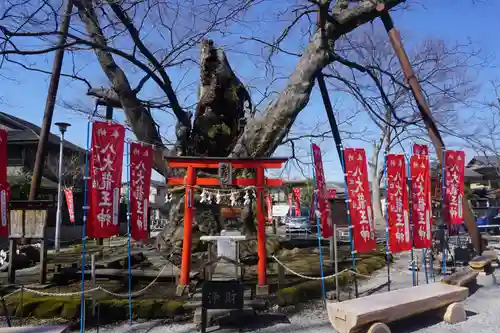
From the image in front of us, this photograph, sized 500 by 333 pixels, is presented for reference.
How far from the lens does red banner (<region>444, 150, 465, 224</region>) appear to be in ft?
32.9

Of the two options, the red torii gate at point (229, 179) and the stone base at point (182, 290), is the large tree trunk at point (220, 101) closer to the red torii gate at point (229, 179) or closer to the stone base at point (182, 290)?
the red torii gate at point (229, 179)

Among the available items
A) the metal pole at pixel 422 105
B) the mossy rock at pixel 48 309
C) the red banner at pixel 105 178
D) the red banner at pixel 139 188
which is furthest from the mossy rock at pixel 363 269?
the mossy rock at pixel 48 309

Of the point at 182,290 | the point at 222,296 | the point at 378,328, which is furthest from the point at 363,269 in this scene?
the point at 222,296

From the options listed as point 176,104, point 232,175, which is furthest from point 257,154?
point 176,104

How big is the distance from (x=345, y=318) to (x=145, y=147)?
498 centimetres

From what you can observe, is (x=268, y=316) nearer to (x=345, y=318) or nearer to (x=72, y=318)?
(x=345, y=318)

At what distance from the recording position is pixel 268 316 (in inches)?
274

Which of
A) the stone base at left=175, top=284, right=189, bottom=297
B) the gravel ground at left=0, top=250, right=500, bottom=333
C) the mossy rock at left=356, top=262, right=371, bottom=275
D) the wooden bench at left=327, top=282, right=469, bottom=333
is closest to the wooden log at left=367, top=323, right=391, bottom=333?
the wooden bench at left=327, top=282, right=469, bottom=333

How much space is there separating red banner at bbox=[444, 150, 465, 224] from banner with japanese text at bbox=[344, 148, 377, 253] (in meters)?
3.40

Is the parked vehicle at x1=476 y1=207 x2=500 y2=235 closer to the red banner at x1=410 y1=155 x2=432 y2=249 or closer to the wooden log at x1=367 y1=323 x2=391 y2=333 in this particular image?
the red banner at x1=410 y1=155 x2=432 y2=249

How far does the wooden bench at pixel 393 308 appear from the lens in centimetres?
544

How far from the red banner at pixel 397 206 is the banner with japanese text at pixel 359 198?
2.05ft

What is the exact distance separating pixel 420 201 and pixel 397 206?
77 cm

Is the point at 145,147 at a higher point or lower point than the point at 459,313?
higher
